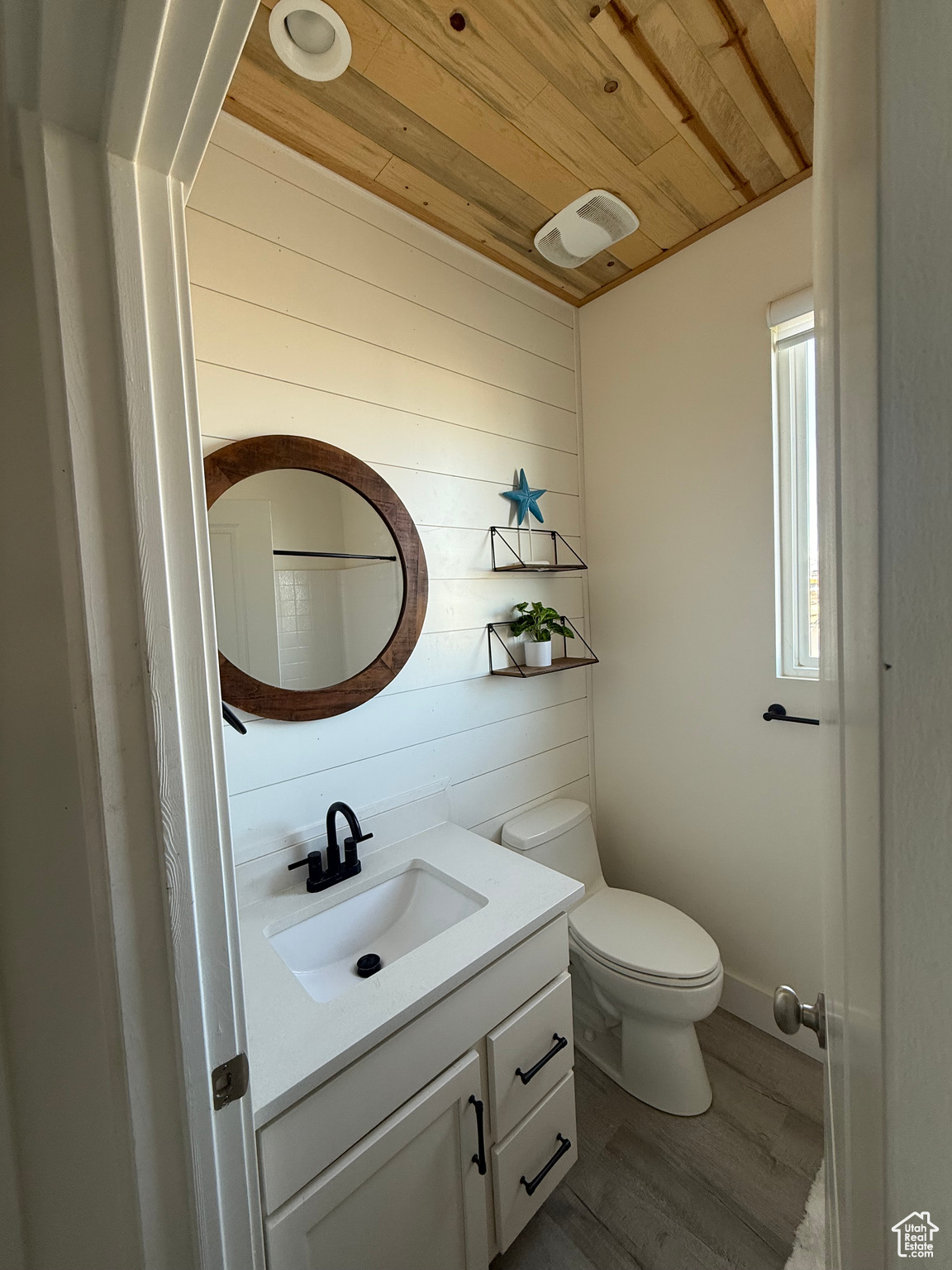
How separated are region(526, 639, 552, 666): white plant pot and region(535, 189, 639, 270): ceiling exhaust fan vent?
1.22 m

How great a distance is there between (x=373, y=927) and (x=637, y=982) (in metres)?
0.74

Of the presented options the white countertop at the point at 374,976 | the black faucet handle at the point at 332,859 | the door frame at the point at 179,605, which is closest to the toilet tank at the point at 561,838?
the white countertop at the point at 374,976

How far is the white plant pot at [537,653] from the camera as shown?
5.43ft

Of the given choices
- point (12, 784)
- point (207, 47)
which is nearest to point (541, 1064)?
point (12, 784)

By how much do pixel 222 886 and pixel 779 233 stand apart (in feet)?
6.77

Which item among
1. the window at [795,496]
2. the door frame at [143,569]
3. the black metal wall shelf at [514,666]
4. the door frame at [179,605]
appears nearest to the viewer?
the door frame at [179,605]

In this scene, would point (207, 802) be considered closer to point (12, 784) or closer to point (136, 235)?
point (12, 784)

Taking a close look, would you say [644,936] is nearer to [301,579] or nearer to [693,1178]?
[693,1178]

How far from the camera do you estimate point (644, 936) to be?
1.47 metres

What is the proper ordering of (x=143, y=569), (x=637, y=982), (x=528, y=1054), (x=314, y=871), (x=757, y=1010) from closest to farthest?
(x=143, y=569), (x=528, y=1054), (x=314, y=871), (x=637, y=982), (x=757, y=1010)

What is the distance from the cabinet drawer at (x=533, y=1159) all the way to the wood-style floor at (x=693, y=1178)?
91 millimetres

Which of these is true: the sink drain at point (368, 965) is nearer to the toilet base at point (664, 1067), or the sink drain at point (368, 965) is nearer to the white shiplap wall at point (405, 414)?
the white shiplap wall at point (405, 414)

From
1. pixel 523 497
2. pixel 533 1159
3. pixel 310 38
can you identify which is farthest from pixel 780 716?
pixel 310 38

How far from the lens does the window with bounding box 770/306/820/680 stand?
147cm
